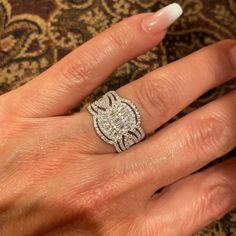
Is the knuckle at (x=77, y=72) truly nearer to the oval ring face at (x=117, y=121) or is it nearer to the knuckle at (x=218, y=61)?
the oval ring face at (x=117, y=121)

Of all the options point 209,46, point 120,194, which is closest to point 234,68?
point 209,46

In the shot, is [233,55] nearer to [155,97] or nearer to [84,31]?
[155,97]

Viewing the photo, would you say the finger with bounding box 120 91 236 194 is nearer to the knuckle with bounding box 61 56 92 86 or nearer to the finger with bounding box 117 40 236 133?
the finger with bounding box 117 40 236 133

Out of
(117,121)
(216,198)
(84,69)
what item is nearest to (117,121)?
(117,121)

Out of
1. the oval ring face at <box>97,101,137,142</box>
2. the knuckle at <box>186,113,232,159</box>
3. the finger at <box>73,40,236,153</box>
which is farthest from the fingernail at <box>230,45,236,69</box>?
the oval ring face at <box>97,101,137,142</box>

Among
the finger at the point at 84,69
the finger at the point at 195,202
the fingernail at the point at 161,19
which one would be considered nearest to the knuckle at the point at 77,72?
the finger at the point at 84,69

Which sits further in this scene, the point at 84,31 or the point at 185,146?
the point at 84,31

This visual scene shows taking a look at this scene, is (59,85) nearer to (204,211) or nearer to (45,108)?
(45,108)
